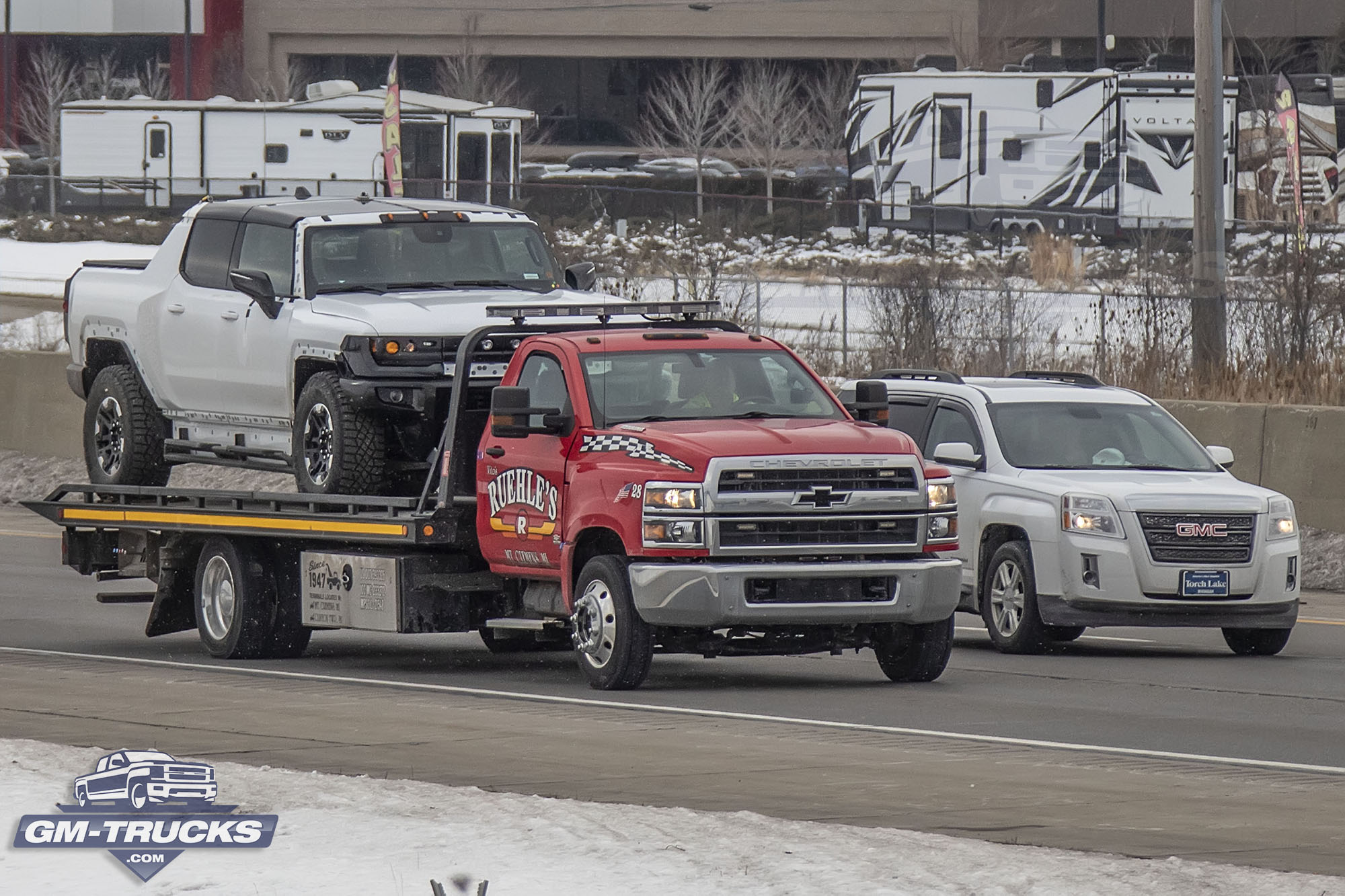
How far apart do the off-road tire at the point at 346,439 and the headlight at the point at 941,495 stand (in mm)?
3641

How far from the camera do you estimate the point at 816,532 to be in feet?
45.4

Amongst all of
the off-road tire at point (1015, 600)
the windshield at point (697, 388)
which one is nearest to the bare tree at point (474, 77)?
the off-road tire at point (1015, 600)

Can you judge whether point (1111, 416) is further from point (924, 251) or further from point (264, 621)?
point (924, 251)

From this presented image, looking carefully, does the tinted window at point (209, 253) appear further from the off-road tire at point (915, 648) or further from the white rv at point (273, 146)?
the white rv at point (273, 146)

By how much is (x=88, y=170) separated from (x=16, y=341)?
1032 inches

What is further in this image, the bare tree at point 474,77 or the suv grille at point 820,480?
the bare tree at point 474,77

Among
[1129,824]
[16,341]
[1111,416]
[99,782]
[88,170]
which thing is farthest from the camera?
[88,170]

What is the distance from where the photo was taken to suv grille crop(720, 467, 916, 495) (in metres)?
13.6

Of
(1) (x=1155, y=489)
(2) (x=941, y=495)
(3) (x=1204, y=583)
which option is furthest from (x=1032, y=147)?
(2) (x=941, y=495)

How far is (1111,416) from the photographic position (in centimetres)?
1795

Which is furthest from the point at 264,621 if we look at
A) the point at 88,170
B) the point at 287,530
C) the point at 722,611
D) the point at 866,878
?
the point at 88,170

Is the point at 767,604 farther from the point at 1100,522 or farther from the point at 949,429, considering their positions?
the point at 949,429

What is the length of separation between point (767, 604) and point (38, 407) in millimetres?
19711

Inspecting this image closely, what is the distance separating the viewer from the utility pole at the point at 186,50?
87125mm
